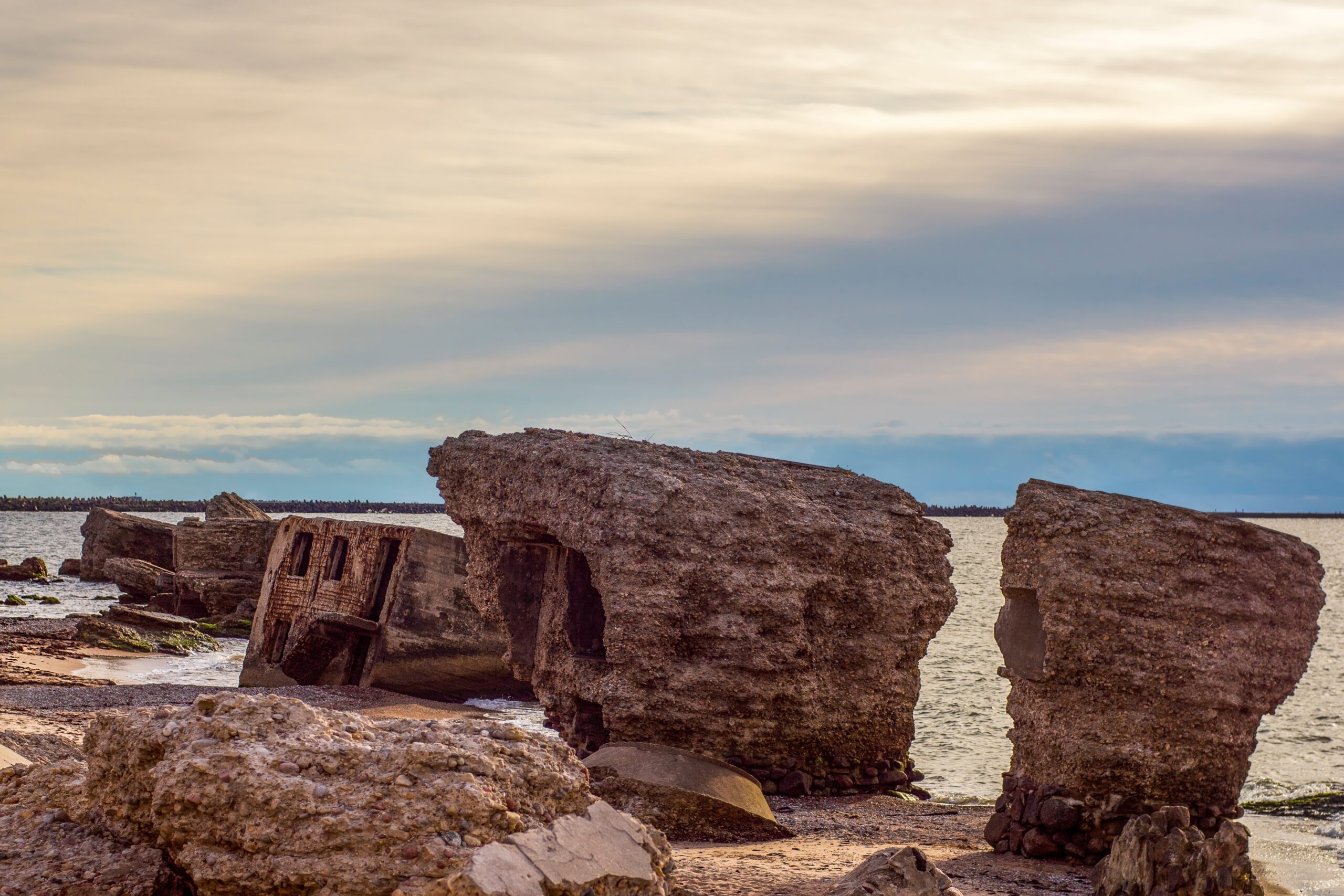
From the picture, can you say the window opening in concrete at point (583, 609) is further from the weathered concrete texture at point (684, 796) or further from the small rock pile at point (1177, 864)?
the small rock pile at point (1177, 864)

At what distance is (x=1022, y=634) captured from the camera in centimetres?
938

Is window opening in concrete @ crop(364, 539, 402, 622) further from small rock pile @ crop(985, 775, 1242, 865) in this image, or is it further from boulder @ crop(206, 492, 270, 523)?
boulder @ crop(206, 492, 270, 523)

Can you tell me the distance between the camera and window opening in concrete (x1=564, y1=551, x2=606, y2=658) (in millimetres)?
12352

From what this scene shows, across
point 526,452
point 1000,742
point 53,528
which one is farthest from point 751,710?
point 53,528

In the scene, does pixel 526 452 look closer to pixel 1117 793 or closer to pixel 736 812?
pixel 736 812

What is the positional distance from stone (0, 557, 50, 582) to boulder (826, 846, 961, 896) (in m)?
40.7

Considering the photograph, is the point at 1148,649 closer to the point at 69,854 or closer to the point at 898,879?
the point at 898,879

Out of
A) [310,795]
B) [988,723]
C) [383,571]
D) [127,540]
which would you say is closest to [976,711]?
[988,723]

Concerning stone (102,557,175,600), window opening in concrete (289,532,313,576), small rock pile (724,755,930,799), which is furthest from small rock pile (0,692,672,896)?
stone (102,557,175,600)

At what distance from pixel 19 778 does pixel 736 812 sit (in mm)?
4988

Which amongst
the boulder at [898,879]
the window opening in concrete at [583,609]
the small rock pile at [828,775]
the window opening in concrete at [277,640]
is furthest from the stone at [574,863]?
the window opening in concrete at [277,640]

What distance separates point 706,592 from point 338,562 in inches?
369

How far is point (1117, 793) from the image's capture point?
29.3ft

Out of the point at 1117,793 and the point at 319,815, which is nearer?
the point at 319,815
